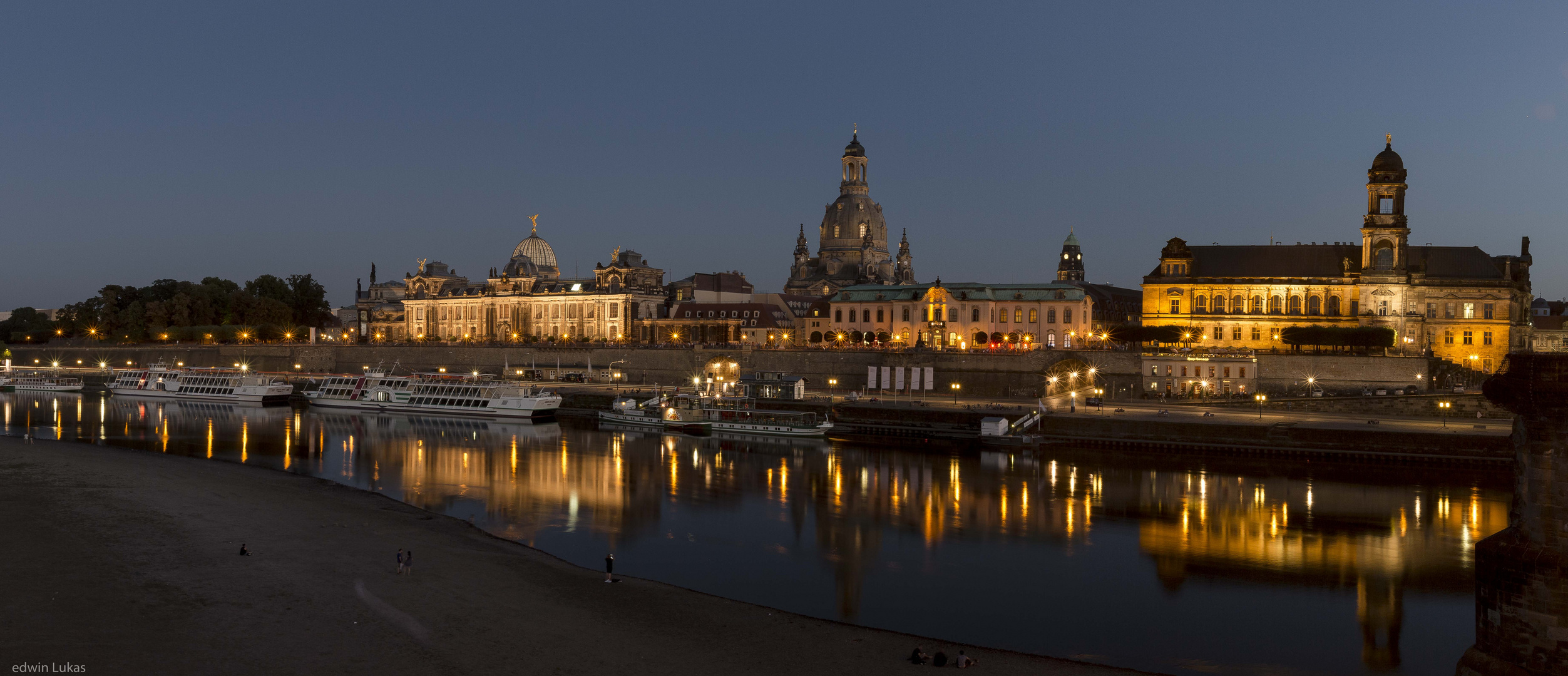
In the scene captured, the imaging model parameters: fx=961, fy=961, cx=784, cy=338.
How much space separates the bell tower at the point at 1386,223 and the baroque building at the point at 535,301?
201ft

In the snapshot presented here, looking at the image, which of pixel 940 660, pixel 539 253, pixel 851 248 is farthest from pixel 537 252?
pixel 940 660

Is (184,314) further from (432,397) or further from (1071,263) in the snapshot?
(1071,263)

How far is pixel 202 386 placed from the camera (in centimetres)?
6881

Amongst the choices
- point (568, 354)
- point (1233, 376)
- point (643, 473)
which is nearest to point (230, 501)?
point (643, 473)

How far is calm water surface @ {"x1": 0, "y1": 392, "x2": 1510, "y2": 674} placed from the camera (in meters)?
17.9

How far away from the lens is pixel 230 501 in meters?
25.0

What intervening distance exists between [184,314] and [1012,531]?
10946 centimetres

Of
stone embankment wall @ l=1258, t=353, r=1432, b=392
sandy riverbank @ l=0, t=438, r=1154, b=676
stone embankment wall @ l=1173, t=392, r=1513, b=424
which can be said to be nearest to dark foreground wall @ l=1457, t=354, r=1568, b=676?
sandy riverbank @ l=0, t=438, r=1154, b=676

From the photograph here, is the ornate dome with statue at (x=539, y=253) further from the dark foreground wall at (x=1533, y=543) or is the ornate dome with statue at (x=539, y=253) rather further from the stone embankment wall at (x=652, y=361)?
the dark foreground wall at (x=1533, y=543)

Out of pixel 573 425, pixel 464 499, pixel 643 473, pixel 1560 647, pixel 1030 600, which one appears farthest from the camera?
pixel 573 425

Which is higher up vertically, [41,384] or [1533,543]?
[1533,543]

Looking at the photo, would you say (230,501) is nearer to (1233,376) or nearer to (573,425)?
(573,425)

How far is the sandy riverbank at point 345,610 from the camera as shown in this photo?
13.6 metres

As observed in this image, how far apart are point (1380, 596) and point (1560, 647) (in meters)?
10.8
